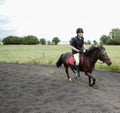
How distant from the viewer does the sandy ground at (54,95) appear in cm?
870

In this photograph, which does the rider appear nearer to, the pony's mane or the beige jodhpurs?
the beige jodhpurs

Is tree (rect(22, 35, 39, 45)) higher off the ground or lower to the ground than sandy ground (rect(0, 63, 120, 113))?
higher

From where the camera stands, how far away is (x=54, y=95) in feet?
33.4

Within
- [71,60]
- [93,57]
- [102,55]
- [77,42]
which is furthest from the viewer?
[71,60]

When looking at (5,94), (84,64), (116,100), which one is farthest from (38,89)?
(116,100)

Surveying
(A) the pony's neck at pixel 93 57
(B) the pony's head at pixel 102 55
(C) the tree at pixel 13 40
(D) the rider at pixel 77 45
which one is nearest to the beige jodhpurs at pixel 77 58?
(D) the rider at pixel 77 45

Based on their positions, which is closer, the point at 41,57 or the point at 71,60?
the point at 71,60

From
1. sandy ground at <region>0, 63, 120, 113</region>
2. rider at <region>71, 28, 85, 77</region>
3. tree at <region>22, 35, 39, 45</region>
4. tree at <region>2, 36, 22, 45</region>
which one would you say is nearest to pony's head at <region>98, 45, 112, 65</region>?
rider at <region>71, 28, 85, 77</region>

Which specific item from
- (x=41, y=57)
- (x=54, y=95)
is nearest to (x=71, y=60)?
(x=54, y=95)

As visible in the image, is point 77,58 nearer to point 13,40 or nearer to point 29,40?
point 29,40

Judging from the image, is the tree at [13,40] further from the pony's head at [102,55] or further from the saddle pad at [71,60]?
the pony's head at [102,55]

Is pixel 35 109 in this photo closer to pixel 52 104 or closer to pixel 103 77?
pixel 52 104

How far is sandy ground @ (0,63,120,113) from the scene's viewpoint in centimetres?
870

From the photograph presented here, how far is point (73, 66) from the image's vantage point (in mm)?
11875
